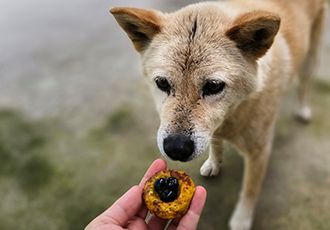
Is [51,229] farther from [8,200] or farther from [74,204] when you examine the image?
[8,200]

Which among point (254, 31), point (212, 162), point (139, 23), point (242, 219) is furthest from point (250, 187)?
point (139, 23)

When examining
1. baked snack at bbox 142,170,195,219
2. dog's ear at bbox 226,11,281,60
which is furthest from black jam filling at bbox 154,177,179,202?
dog's ear at bbox 226,11,281,60

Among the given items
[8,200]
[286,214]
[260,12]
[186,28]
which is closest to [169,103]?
[186,28]

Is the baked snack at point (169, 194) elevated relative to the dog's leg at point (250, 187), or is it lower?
elevated

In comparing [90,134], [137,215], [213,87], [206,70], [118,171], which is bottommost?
[118,171]

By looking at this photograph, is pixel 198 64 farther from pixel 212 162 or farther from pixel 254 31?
pixel 212 162

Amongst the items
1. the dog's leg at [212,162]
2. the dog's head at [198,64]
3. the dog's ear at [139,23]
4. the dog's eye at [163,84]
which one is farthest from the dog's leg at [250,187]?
the dog's ear at [139,23]

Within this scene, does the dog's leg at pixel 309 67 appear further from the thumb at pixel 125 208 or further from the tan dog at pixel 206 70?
the thumb at pixel 125 208
